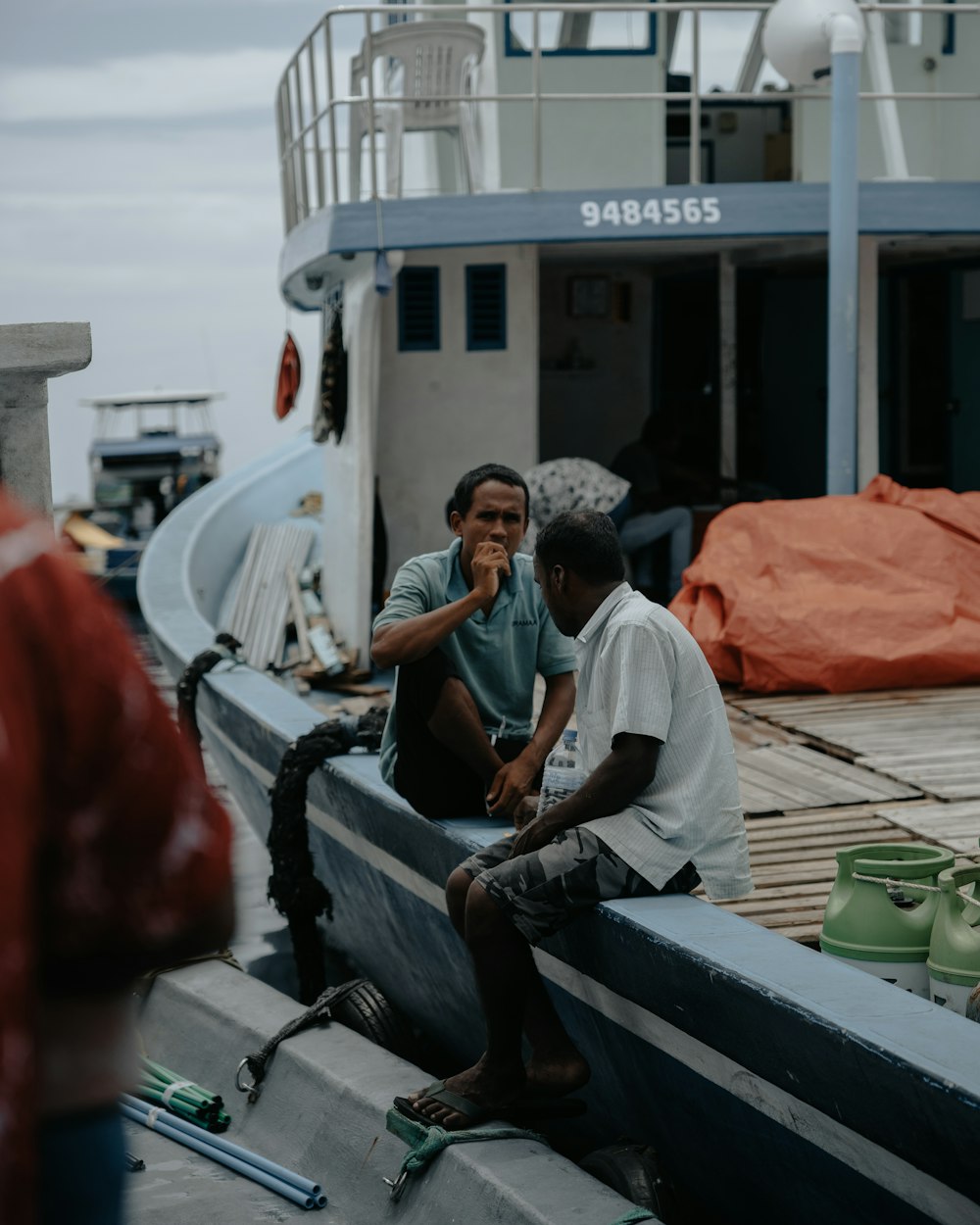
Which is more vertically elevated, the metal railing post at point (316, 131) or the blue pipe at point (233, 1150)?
the metal railing post at point (316, 131)

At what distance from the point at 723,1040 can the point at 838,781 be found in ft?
7.75

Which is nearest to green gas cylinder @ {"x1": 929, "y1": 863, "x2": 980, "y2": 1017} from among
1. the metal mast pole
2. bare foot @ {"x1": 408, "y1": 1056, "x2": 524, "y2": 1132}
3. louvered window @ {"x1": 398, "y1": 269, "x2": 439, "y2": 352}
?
bare foot @ {"x1": 408, "y1": 1056, "x2": 524, "y2": 1132}

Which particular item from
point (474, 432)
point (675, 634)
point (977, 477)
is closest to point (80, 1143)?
point (675, 634)

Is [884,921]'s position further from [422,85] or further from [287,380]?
[287,380]

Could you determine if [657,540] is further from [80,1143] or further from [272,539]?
[80,1143]

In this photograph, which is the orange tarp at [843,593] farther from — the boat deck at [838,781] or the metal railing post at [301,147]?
the metal railing post at [301,147]

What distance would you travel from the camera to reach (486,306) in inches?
366

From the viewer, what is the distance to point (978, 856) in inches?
173

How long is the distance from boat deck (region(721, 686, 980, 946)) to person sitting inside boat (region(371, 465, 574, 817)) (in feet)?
2.62

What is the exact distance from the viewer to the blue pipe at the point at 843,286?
761 cm

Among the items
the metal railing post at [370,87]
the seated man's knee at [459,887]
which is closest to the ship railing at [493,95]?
the metal railing post at [370,87]

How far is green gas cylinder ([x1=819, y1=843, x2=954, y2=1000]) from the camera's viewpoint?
135 inches

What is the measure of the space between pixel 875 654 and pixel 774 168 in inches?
231

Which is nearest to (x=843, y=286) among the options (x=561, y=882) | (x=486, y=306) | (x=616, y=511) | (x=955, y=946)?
(x=616, y=511)
